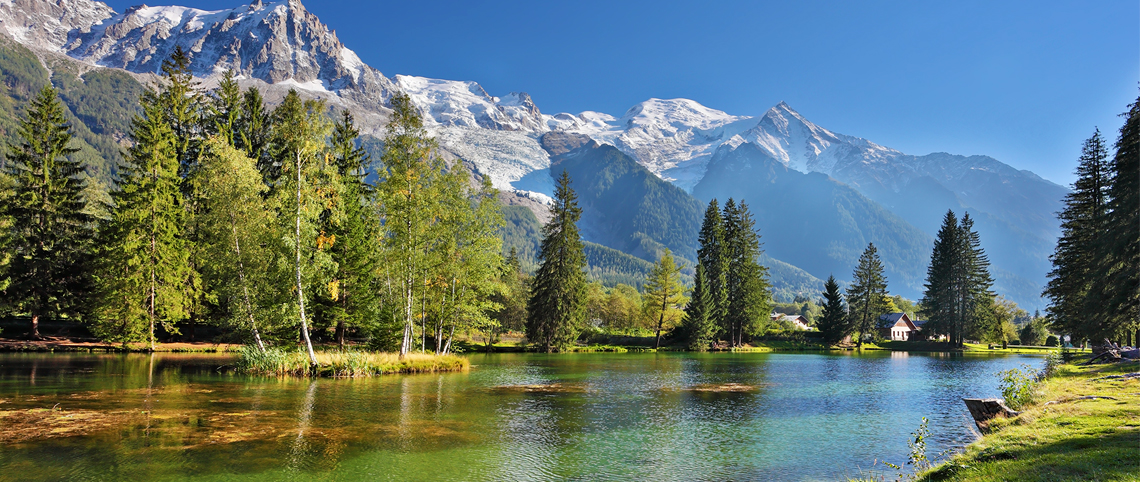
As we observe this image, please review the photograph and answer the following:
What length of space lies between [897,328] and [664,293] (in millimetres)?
69083

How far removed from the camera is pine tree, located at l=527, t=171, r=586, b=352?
6319cm

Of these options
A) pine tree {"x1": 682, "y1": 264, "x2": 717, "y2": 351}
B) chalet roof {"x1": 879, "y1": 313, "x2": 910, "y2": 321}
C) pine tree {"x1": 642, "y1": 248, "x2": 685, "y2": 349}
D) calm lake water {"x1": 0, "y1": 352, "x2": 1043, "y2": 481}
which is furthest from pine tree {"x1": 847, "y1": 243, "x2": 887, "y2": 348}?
calm lake water {"x1": 0, "y1": 352, "x2": 1043, "y2": 481}

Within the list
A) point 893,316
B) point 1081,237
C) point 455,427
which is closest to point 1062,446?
point 455,427

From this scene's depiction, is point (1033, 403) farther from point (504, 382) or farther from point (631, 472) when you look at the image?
point (504, 382)

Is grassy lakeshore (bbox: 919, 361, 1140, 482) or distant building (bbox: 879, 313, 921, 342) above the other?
grassy lakeshore (bbox: 919, 361, 1140, 482)

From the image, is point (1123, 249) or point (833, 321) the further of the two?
point (833, 321)

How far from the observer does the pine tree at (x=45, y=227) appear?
147ft

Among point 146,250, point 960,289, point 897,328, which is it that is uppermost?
point 146,250

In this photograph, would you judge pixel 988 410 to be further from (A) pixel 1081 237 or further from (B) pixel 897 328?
(B) pixel 897 328

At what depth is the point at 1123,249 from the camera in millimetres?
30875

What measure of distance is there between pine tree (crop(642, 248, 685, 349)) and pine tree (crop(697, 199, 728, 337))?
3.93m

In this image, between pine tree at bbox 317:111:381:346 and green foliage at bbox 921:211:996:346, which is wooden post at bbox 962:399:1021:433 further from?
green foliage at bbox 921:211:996:346

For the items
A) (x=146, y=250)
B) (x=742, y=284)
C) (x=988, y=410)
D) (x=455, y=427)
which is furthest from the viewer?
(x=742, y=284)

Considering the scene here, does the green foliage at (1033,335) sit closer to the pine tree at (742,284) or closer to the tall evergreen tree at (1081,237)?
the pine tree at (742,284)
